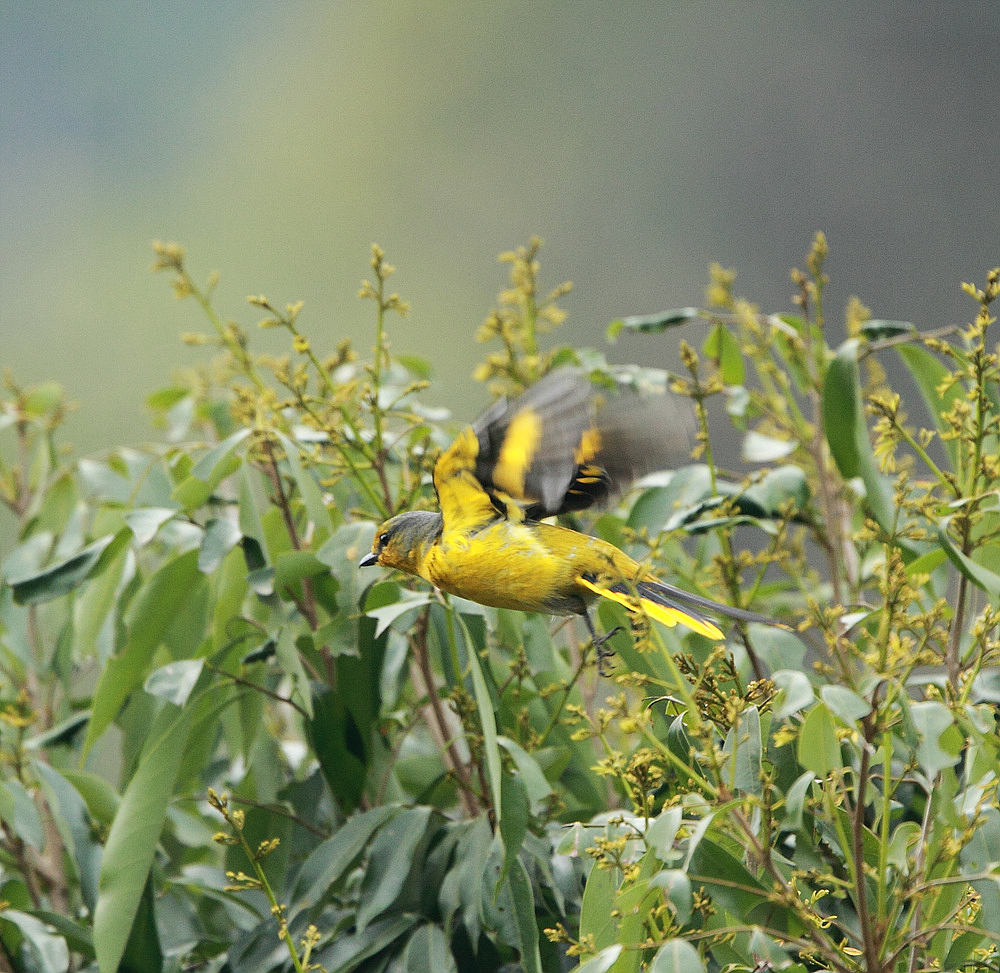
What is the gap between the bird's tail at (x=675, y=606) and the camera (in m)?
0.84

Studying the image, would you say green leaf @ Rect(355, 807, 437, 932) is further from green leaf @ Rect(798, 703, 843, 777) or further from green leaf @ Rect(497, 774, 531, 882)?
green leaf @ Rect(798, 703, 843, 777)

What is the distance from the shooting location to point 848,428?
3.13ft

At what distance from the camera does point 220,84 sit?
4371mm

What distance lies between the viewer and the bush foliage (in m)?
0.65

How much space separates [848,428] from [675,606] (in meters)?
0.24

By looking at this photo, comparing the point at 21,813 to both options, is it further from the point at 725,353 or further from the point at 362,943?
the point at 725,353

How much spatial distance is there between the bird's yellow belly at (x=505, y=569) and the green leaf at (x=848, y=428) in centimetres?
26

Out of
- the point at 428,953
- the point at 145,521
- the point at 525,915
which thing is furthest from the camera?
the point at 145,521

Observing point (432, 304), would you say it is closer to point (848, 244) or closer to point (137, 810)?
point (848, 244)

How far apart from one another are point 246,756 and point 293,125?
3728mm

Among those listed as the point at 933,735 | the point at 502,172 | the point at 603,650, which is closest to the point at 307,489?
the point at 603,650

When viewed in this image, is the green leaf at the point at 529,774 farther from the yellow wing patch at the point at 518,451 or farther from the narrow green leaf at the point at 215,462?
the narrow green leaf at the point at 215,462

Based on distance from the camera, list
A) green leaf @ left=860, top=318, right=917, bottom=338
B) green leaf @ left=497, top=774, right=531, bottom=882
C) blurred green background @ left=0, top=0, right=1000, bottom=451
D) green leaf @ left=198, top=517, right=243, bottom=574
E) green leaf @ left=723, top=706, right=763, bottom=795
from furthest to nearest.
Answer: blurred green background @ left=0, top=0, right=1000, bottom=451 < green leaf @ left=860, top=318, right=917, bottom=338 < green leaf @ left=198, top=517, right=243, bottom=574 < green leaf @ left=497, top=774, right=531, bottom=882 < green leaf @ left=723, top=706, right=763, bottom=795

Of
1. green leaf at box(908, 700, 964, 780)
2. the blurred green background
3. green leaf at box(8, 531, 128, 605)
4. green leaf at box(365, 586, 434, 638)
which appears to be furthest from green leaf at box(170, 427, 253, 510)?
the blurred green background
